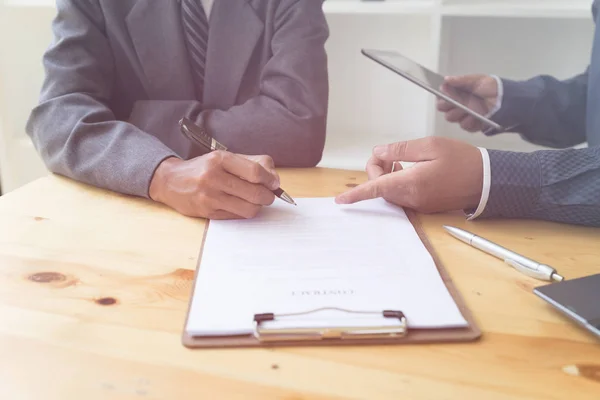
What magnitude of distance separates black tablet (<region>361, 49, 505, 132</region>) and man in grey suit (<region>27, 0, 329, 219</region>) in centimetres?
11

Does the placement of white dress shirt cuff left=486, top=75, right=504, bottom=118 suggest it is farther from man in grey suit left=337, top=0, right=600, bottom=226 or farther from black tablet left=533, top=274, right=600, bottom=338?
black tablet left=533, top=274, right=600, bottom=338

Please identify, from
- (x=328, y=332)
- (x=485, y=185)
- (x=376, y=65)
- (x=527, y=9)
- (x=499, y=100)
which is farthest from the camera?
(x=376, y=65)

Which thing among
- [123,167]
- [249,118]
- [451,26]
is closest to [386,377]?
[123,167]

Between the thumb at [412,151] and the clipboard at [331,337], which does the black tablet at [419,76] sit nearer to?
the thumb at [412,151]

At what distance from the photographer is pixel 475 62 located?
5.44ft

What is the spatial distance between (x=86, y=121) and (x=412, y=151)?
490 mm

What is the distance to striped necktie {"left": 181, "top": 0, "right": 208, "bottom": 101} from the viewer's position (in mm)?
998

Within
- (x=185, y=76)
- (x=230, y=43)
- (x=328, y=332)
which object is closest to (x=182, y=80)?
(x=185, y=76)

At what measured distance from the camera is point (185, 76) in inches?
40.4

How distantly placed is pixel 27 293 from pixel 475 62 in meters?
1.45

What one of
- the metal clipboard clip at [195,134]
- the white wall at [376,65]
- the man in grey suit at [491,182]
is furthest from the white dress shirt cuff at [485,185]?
the white wall at [376,65]

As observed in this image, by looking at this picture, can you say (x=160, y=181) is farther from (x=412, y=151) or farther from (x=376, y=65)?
(x=376, y=65)

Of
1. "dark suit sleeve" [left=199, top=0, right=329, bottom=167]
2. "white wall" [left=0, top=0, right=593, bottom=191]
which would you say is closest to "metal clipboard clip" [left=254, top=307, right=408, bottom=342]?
"dark suit sleeve" [left=199, top=0, right=329, bottom=167]

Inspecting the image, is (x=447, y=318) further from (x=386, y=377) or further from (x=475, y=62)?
(x=475, y=62)
